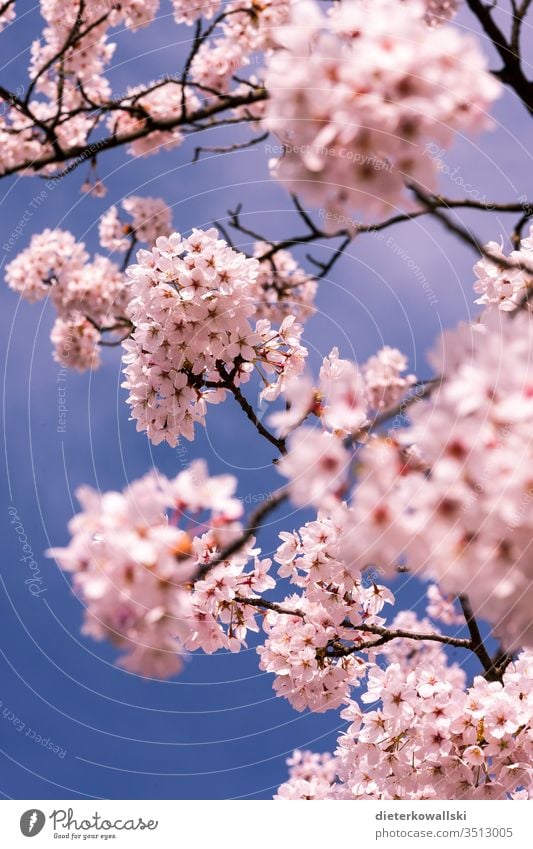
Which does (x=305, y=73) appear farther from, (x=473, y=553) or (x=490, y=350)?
(x=473, y=553)

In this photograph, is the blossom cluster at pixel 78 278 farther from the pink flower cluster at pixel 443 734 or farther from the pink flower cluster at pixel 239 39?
the pink flower cluster at pixel 443 734

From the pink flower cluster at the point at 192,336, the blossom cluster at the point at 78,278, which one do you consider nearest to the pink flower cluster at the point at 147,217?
the blossom cluster at the point at 78,278

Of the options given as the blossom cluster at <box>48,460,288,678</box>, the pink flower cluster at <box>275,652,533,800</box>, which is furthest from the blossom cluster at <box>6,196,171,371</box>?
the blossom cluster at <box>48,460,288,678</box>

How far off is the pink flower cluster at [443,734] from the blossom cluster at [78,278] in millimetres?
10224

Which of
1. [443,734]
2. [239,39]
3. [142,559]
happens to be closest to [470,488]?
[142,559]

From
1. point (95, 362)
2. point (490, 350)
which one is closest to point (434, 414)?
point (490, 350)

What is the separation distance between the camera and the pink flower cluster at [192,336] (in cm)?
536

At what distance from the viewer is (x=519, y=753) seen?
5402 millimetres

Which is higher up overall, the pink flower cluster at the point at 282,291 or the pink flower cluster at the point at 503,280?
the pink flower cluster at the point at 282,291

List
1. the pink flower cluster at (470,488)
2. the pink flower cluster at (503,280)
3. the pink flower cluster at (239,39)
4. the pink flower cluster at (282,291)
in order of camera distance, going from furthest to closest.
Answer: the pink flower cluster at (282,291)
the pink flower cluster at (239,39)
the pink flower cluster at (503,280)
the pink flower cluster at (470,488)

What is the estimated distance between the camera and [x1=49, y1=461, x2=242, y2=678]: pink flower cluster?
2.41 m
